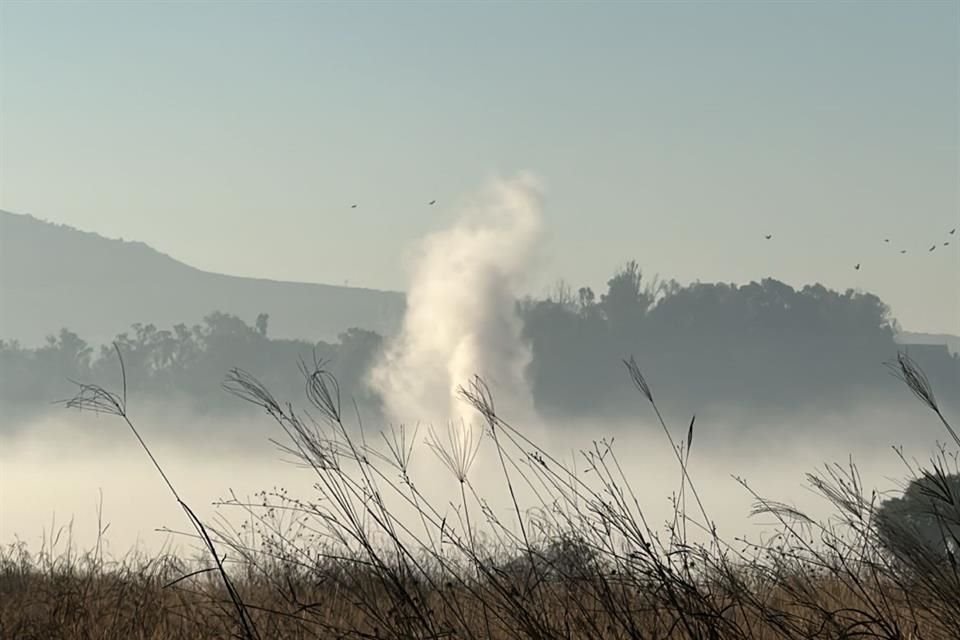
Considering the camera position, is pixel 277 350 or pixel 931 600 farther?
pixel 277 350

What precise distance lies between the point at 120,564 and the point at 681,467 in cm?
537

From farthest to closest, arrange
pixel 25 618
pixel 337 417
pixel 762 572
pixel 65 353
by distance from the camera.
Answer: pixel 65 353 → pixel 25 618 → pixel 762 572 → pixel 337 417

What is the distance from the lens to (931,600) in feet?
15.6

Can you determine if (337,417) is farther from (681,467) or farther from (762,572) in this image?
(762,572)

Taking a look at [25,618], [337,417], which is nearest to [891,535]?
[337,417]

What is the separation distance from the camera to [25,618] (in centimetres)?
634

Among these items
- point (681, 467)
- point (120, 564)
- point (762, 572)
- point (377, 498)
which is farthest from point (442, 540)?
point (120, 564)

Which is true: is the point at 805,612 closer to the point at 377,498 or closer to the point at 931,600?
the point at 931,600

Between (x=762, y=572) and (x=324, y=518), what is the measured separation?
193cm

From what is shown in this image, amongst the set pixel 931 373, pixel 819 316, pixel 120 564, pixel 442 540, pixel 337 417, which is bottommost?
pixel 442 540

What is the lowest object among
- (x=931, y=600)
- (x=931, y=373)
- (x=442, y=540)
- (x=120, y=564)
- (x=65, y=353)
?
(x=931, y=600)

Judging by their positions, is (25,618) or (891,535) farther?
(25,618)

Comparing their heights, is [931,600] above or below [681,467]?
below

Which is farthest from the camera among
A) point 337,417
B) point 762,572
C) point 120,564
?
point 120,564
